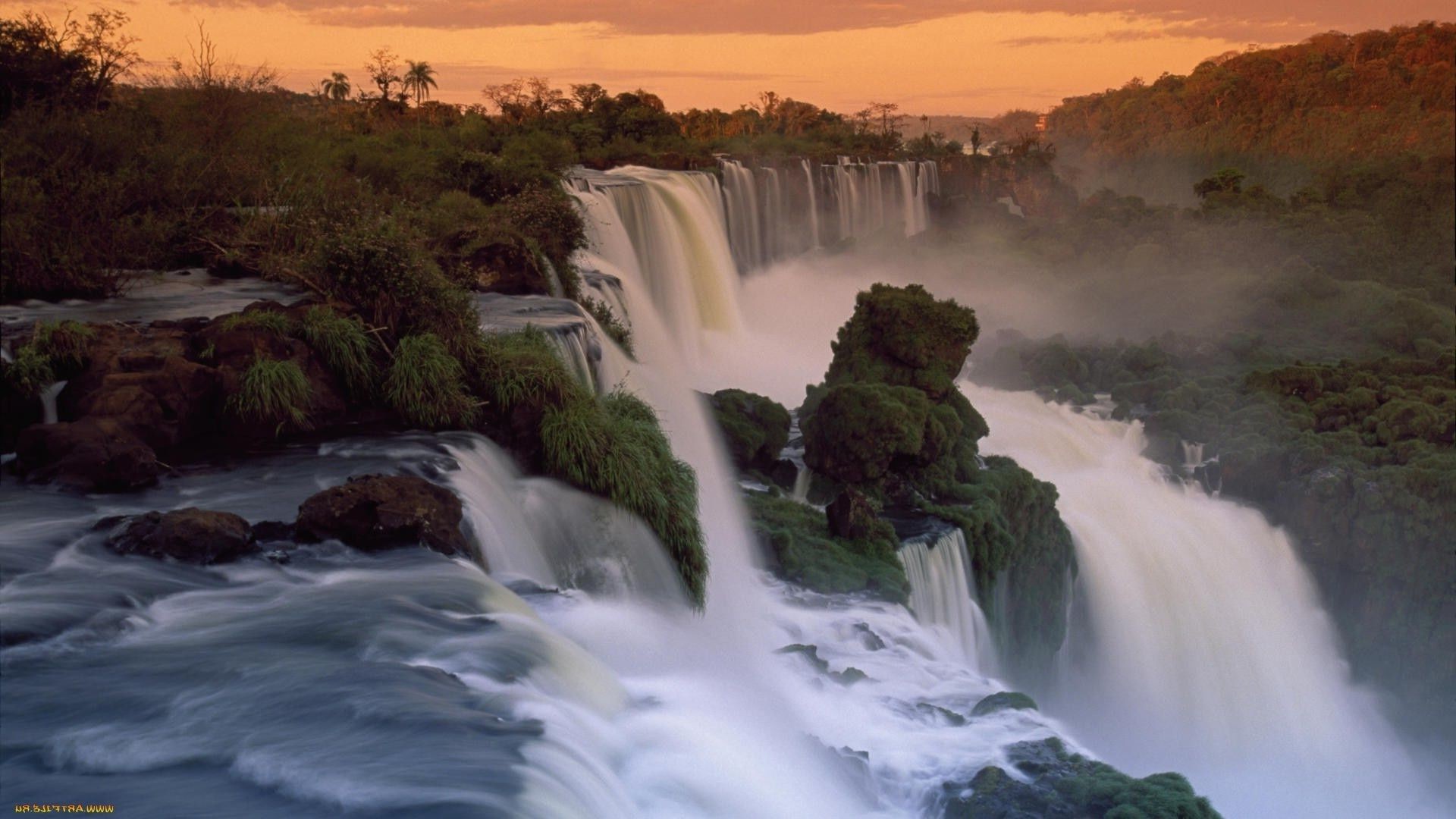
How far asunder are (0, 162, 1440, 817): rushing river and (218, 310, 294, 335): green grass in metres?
1.33

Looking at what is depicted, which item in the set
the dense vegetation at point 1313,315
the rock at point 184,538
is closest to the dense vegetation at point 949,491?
the dense vegetation at point 1313,315

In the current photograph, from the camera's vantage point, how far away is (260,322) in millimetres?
9953

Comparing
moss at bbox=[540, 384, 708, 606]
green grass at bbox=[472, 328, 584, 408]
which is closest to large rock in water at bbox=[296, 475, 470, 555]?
moss at bbox=[540, 384, 708, 606]

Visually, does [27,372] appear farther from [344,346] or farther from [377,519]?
[377,519]

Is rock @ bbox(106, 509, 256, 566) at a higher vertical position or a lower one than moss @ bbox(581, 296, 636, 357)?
higher

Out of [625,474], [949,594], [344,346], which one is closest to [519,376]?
[625,474]

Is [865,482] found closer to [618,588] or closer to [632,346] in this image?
[632,346]

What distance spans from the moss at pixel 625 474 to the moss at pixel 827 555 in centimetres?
159

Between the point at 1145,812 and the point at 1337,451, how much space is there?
15.8 meters

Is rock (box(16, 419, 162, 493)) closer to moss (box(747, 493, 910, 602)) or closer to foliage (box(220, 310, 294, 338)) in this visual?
foliage (box(220, 310, 294, 338))

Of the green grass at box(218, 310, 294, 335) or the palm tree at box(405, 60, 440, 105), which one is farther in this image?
the palm tree at box(405, 60, 440, 105)

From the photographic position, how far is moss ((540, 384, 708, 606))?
9.77 meters

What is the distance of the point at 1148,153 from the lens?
140ft

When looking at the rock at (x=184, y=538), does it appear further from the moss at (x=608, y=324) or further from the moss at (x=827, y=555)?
the moss at (x=608, y=324)
